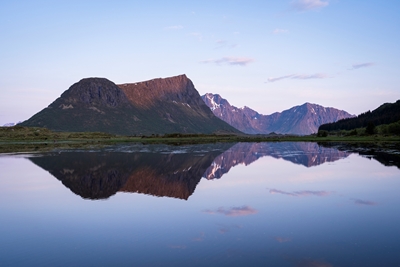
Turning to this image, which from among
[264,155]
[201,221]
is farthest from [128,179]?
[264,155]

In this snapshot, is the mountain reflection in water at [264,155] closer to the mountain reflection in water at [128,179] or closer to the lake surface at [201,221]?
the mountain reflection in water at [128,179]

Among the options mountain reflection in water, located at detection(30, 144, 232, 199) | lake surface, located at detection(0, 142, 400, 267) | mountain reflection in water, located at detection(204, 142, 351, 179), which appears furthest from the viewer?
mountain reflection in water, located at detection(204, 142, 351, 179)

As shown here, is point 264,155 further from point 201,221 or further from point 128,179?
point 201,221

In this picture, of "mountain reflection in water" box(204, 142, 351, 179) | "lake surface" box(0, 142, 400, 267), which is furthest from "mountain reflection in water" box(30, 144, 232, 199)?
"mountain reflection in water" box(204, 142, 351, 179)

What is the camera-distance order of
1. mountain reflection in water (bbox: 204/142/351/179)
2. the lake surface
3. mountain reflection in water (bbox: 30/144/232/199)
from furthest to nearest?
mountain reflection in water (bbox: 204/142/351/179)
mountain reflection in water (bbox: 30/144/232/199)
the lake surface

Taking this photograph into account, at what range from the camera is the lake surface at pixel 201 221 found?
45.5ft

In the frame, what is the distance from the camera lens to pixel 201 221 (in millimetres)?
19266

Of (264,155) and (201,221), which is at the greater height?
(264,155)

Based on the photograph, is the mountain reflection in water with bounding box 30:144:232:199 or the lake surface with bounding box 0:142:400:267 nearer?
the lake surface with bounding box 0:142:400:267

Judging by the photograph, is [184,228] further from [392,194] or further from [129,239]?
[392,194]

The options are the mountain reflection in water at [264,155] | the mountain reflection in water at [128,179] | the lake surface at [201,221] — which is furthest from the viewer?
the mountain reflection in water at [264,155]

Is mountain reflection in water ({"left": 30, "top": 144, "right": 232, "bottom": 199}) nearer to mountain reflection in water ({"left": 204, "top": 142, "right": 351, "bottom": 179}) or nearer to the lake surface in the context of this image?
the lake surface

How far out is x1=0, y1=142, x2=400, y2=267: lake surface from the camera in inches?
546

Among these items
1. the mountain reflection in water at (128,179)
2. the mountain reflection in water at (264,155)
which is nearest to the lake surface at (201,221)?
the mountain reflection in water at (128,179)
